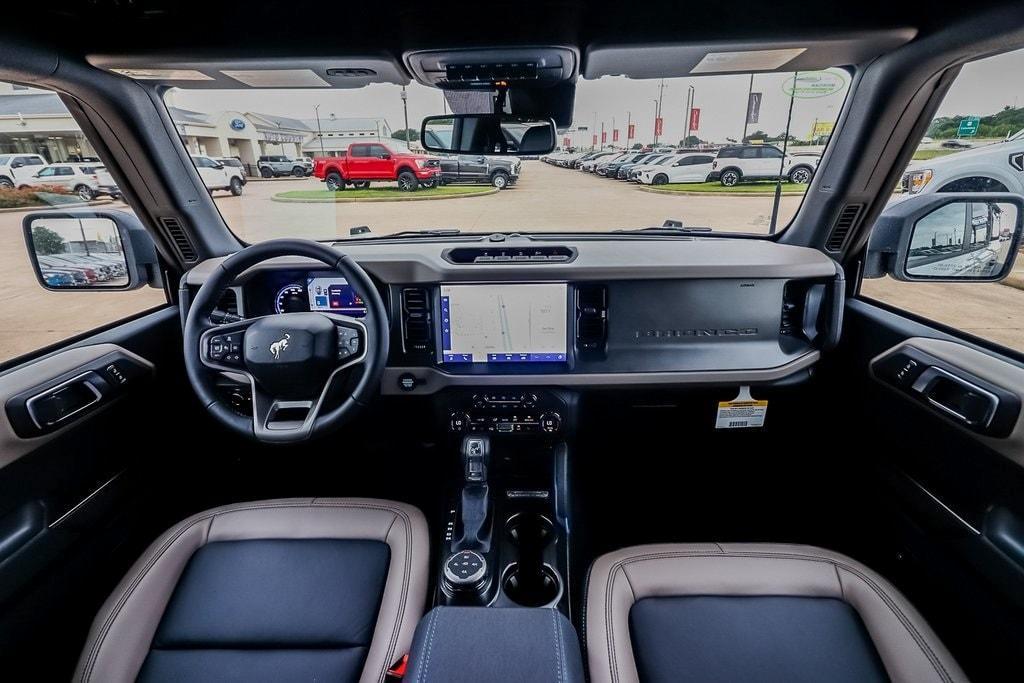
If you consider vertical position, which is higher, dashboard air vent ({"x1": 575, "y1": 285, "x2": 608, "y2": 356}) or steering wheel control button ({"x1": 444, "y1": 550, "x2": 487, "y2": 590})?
dashboard air vent ({"x1": 575, "y1": 285, "x2": 608, "y2": 356})

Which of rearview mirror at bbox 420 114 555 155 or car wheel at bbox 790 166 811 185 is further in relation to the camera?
car wheel at bbox 790 166 811 185

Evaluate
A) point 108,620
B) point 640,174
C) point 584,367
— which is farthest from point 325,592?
point 640,174

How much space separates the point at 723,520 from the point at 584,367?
1077 mm

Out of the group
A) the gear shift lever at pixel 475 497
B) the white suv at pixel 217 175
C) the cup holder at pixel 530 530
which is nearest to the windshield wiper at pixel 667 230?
the gear shift lever at pixel 475 497

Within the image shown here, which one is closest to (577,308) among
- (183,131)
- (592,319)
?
(592,319)

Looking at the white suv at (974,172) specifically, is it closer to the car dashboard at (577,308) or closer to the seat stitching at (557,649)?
the car dashboard at (577,308)

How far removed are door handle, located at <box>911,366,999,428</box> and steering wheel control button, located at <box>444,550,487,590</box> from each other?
150 centimetres

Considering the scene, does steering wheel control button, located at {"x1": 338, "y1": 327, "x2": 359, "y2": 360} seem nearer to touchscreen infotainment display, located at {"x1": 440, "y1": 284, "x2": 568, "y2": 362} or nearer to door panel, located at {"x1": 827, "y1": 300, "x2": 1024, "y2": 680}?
touchscreen infotainment display, located at {"x1": 440, "y1": 284, "x2": 568, "y2": 362}

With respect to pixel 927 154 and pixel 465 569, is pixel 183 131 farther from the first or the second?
pixel 927 154

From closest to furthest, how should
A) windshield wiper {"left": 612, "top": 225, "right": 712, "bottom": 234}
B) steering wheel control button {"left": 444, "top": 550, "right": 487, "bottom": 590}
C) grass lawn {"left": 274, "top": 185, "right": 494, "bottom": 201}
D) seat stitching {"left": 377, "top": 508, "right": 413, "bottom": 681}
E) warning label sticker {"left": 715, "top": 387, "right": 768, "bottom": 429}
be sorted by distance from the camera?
1. seat stitching {"left": 377, "top": 508, "right": 413, "bottom": 681}
2. steering wheel control button {"left": 444, "top": 550, "right": 487, "bottom": 590}
3. warning label sticker {"left": 715, "top": 387, "right": 768, "bottom": 429}
4. windshield wiper {"left": 612, "top": 225, "right": 712, "bottom": 234}
5. grass lawn {"left": 274, "top": 185, "right": 494, "bottom": 201}

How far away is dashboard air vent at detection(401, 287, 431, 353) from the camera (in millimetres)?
2064

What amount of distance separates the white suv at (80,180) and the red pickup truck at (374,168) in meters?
1.28

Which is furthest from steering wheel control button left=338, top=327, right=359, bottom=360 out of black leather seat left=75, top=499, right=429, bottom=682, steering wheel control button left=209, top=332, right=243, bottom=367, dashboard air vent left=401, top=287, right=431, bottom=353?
black leather seat left=75, top=499, right=429, bottom=682

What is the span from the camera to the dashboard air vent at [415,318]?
81.3 inches
